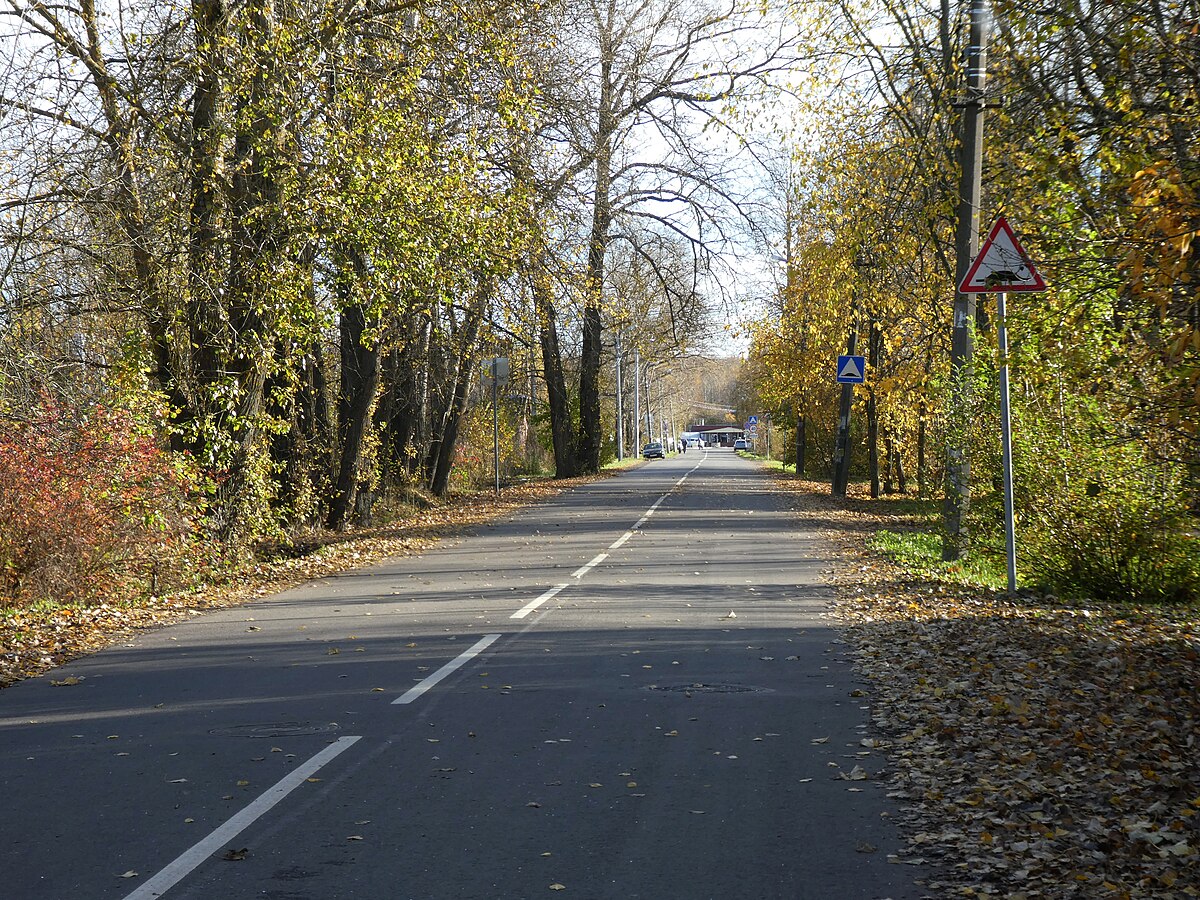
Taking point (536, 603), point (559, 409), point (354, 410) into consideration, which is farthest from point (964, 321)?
point (559, 409)

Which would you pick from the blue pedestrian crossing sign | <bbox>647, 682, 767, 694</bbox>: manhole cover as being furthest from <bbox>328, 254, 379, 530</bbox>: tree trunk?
<bbox>647, 682, 767, 694</bbox>: manhole cover

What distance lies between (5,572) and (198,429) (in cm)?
472

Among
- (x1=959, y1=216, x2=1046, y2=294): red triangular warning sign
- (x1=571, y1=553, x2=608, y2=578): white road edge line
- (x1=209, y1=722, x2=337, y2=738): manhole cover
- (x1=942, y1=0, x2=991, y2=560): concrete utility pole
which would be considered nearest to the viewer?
(x1=209, y1=722, x2=337, y2=738): manhole cover

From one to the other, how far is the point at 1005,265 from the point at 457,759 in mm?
6530

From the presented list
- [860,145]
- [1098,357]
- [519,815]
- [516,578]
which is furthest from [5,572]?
[860,145]

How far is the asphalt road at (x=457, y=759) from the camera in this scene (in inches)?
202

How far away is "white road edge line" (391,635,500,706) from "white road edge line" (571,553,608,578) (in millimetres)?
5055

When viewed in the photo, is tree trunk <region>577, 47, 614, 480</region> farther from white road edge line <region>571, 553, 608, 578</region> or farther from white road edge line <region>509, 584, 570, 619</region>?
white road edge line <region>509, 584, 570, 619</region>

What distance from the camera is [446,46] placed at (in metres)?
19.6

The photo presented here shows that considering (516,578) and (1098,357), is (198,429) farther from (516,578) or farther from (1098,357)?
(1098,357)

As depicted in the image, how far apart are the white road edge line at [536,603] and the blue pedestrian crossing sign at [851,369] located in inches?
617

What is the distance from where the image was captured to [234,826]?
225 inches

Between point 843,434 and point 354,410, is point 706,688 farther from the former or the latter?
point 843,434

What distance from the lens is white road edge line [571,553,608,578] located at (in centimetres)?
1620
